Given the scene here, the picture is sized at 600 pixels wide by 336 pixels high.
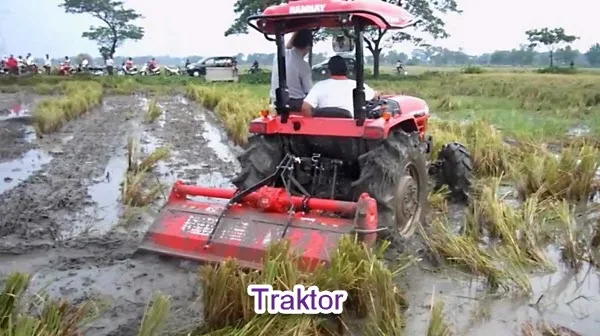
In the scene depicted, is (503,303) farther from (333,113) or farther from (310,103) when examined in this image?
(310,103)

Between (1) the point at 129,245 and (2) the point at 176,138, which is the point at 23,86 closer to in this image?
(2) the point at 176,138

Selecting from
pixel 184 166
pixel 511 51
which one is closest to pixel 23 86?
pixel 184 166

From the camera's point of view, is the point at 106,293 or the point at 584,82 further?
the point at 584,82

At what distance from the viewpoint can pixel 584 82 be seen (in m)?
21.2

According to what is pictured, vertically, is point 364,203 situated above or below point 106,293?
above

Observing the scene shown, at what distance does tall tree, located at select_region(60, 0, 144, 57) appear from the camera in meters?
45.2

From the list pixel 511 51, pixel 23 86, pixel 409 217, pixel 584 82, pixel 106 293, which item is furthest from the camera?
pixel 511 51

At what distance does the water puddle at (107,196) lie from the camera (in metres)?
5.98

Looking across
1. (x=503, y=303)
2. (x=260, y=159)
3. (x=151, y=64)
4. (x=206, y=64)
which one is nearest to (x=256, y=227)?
(x=260, y=159)

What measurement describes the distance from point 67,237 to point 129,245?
2.06 feet

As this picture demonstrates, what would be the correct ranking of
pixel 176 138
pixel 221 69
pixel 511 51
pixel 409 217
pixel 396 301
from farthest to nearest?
1. pixel 511 51
2. pixel 221 69
3. pixel 176 138
4. pixel 409 217
5. pixel 396 301

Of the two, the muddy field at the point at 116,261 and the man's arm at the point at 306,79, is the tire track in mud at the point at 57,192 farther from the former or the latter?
the man's arm at the point at 306,79

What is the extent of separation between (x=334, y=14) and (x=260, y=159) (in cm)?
131

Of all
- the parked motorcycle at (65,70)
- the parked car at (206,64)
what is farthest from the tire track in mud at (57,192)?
the parked car at (206,64)
